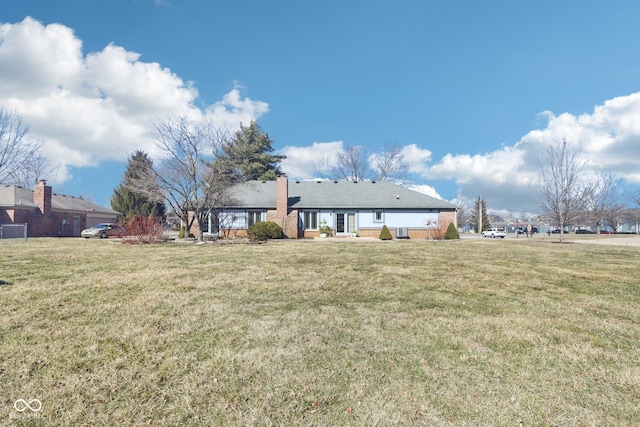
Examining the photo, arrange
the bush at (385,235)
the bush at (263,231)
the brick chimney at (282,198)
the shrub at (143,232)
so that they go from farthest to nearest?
the brick chimney at (282,198) → the bush at (385,235) → the bush at (263,231) → the shrub at (143,232)

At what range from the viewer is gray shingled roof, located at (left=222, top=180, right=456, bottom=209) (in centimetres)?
2794

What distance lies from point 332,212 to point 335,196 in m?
2.08

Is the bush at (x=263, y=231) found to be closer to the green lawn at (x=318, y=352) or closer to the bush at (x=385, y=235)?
the bush at (x=385, y=235)

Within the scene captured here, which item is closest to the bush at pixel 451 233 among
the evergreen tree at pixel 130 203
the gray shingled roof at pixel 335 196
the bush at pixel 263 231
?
the gray shingled roof at pixel 335 196

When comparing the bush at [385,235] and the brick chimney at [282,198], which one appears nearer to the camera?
the bush at [385,235]

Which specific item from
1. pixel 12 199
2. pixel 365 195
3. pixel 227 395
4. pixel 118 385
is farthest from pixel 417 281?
pixel 12 199

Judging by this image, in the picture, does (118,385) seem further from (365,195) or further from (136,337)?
(365,195)

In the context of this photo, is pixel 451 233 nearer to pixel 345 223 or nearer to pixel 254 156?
pixel 345 223

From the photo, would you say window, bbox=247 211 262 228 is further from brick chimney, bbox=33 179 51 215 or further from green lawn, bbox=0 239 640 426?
brick chimney, bbox=33 179 51 215

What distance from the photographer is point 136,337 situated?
4238 mm

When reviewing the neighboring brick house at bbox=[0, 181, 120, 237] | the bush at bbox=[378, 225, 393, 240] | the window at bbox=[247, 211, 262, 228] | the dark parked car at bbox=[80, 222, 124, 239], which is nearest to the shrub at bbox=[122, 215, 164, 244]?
the window at bbox=[247, 211, 262, 228]

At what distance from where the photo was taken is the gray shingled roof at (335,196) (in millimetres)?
27938

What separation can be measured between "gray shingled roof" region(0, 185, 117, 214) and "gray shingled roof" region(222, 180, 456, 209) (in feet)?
64.0

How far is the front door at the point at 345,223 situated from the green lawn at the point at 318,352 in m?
20.6
